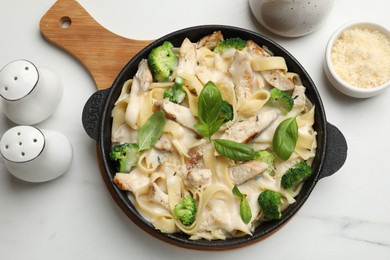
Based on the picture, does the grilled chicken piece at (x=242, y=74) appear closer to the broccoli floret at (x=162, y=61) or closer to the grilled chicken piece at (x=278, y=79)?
the grilled chicken piece at (x=278, y=79)

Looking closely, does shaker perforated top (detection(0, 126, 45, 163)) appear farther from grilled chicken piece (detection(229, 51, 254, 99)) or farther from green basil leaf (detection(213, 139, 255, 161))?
grilled chicken piece (detection(229, 51, 254, 99))

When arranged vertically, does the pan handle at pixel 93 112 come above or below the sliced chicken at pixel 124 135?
above

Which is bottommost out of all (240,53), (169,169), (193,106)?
(169,169)

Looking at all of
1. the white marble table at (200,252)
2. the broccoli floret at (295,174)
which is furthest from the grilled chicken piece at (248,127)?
the white marble table at (200,252)

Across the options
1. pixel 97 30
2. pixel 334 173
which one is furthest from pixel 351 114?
pixel 97 30

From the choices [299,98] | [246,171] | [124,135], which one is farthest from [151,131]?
[299,98]

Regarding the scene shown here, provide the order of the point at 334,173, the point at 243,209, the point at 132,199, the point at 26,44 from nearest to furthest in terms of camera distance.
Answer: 1. the point at 243,209
2. the point at 132,199
3. the point at 334,173
4. the point at 26,44

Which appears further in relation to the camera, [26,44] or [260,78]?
[26,44]

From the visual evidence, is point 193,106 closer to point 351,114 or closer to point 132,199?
point 132,199
